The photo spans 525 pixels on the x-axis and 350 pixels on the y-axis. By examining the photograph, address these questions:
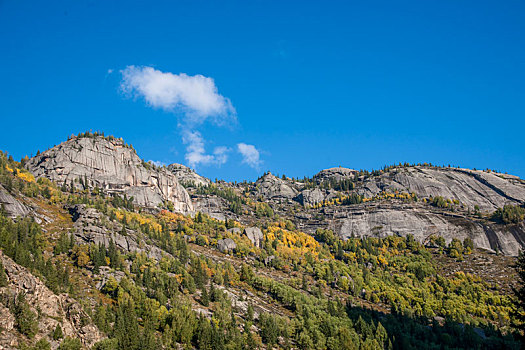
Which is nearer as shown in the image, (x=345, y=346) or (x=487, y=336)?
(x=345, y=346)

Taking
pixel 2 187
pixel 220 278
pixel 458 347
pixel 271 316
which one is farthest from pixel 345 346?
pixel 2 187

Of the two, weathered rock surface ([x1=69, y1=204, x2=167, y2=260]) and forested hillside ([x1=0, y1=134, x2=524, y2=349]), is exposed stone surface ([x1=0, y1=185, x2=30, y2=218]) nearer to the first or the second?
forested hillside ([x1=0, y1=134, x2=524, y2=349])

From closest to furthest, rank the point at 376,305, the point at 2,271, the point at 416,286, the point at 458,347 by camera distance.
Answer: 1. the point at 2,271
2. the point at 458,347
3. the point at 376,305
4. the point at 416,286

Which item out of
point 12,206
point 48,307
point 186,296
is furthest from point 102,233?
point 48,307

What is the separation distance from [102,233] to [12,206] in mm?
33659

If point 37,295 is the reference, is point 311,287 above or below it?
above

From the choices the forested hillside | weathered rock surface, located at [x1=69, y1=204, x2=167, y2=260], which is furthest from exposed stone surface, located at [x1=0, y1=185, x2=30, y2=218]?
weathered rock surface, located at [x1=69, y1=204, x2=167, y2=260]

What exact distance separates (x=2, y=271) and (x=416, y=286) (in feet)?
531

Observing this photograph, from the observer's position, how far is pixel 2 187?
522 feet

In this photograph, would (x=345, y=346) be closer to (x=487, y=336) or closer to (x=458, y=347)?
(x=458, y=347)

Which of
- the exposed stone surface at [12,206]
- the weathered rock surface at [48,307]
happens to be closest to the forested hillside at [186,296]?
the weathered rock surface at [48,307]

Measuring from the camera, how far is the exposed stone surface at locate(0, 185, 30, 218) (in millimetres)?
147375

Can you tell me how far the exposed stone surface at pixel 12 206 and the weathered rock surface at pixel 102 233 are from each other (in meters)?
17.7

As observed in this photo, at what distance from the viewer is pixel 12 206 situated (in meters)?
150
